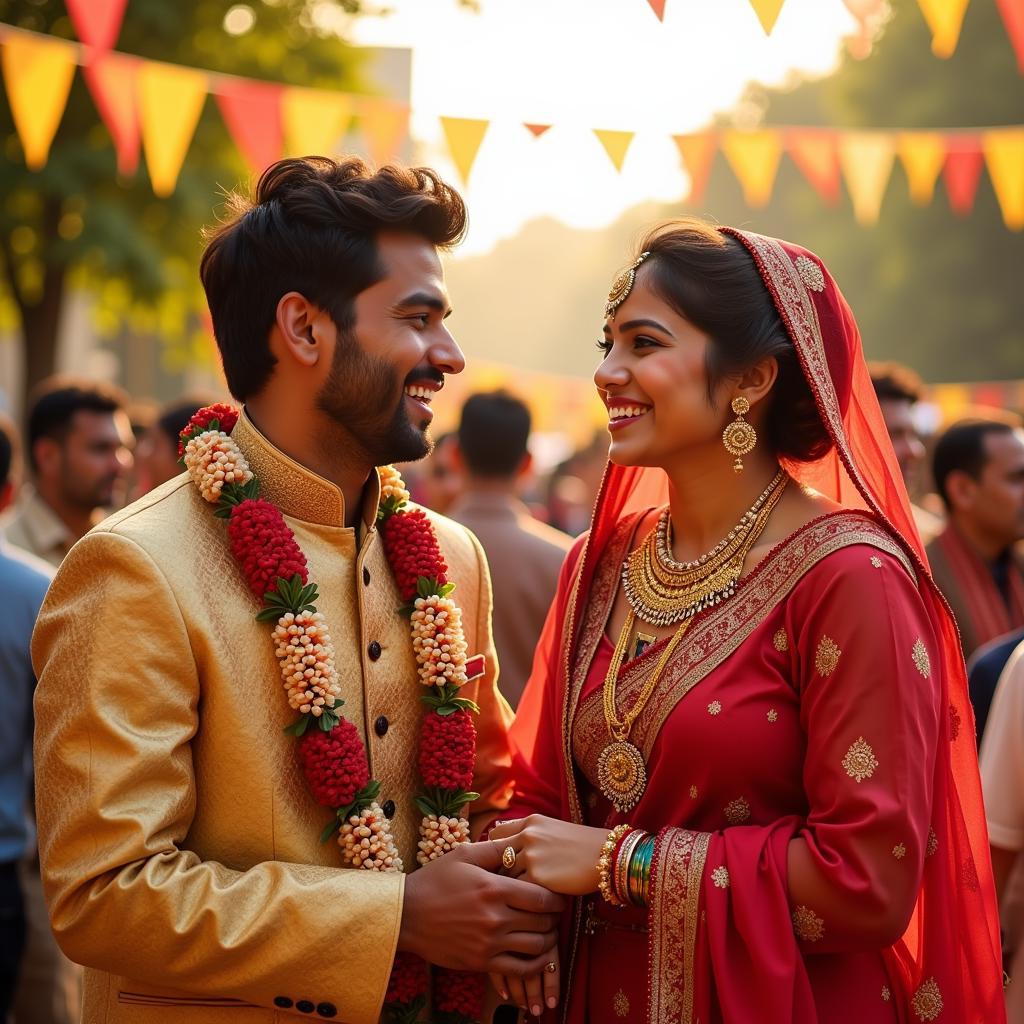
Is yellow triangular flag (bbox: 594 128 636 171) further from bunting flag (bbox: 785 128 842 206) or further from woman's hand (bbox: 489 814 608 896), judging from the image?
woman's hand (bbox: 489 814 608 896)

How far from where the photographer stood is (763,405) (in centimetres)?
283

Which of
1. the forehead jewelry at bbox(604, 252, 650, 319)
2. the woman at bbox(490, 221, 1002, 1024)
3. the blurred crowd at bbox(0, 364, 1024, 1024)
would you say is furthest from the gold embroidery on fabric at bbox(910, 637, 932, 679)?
the blurred crowd at bbox(0, 364, 1024, 1024)

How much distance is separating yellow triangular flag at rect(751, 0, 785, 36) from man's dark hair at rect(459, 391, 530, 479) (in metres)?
1.96

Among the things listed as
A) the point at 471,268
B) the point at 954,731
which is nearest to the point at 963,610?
the point at 954,731

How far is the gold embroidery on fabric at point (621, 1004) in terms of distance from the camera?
268cm

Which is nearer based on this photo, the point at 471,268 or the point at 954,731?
the point at 954,731

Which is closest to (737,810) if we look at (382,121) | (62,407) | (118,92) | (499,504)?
(499,504)

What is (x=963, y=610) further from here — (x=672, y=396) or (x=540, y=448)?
(x=540, y=448)

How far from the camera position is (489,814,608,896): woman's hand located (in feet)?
8.27

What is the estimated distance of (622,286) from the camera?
2.84 metres

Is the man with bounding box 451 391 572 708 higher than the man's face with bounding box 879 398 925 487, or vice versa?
the man's face with bounding box 879 398 925 487

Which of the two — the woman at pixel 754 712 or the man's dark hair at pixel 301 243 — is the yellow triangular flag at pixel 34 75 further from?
the woman at pixel 754 712

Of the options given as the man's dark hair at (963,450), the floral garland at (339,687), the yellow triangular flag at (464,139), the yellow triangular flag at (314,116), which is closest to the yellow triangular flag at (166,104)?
the yellow triangular flag at (314,116)

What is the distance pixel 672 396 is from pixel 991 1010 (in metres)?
1.37
